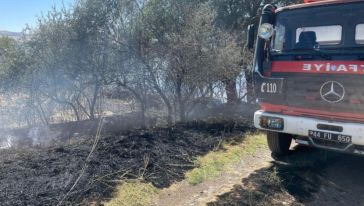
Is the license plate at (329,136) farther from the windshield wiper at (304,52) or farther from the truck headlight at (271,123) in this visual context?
the windshield wiper at (304,52)

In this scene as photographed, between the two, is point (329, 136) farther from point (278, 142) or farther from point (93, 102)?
point (93, 102)

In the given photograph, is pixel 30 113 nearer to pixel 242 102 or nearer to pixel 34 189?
pixel 242 102

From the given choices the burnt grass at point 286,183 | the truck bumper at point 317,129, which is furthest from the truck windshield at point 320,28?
the burnt grass at point 286,183

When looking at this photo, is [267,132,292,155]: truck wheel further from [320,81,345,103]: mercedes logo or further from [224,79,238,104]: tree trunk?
[224,79,238,104]: tree trunk

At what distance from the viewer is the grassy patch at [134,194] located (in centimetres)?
407

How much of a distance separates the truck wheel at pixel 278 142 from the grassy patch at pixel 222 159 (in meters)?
0.44

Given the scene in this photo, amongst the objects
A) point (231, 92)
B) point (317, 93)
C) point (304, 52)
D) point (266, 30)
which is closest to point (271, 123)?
point (317, 93)

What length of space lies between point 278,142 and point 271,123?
0.89 meters

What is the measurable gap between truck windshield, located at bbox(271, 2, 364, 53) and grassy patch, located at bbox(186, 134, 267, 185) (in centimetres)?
181

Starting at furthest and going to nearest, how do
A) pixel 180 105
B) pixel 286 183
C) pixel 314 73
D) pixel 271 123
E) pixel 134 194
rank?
pixel 180 105 → pixel 271 123 → pixel 286 183 → pixel 314 73 → pixel 134 194

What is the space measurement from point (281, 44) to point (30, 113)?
23.7 feet

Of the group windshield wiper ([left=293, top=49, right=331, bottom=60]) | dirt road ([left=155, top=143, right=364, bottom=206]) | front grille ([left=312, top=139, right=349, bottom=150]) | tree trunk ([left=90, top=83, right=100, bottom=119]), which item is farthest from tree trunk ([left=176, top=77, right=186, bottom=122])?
front grille ([left=312, top=139, right=349, bottom=150])

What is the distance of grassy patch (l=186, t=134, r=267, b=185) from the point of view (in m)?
4.97

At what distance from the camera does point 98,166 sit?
467cm
